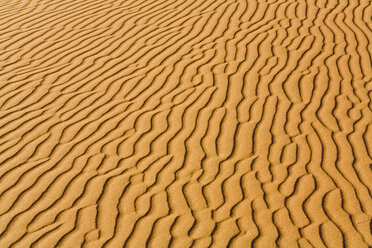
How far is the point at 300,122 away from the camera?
205 inches

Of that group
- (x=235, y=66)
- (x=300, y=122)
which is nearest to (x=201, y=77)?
(x=235, y=66)

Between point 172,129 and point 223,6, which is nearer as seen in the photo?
point 172,129

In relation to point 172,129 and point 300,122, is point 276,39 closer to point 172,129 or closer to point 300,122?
point 300,122

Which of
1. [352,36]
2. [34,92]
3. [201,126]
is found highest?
[34,92]

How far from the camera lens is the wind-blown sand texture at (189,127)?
4012mm

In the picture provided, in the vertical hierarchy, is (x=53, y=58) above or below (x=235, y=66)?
above

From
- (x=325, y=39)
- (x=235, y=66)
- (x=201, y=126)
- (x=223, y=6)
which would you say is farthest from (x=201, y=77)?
(x=223, y=6)

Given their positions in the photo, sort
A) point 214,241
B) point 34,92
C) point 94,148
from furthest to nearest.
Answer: point 34,92 < point 94,148 < point 214,241

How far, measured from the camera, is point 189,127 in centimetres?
522

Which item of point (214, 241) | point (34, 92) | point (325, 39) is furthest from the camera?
point (325, 39)

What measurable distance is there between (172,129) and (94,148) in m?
0.81

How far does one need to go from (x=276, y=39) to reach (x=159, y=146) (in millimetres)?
2905

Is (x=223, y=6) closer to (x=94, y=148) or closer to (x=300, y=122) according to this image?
(x=300, y=122)

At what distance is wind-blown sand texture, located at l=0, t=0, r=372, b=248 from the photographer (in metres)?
4.01
